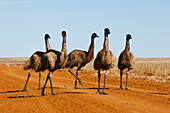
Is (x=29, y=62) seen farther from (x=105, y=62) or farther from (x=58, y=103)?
(x=58, y=103)

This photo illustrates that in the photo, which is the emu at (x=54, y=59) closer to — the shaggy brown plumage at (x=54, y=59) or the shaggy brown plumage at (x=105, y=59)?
the shaggy brown plumage at (x=54, y=59)

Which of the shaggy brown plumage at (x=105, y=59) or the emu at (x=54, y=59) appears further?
the shaggy brown plumage at (x=105, y=59)

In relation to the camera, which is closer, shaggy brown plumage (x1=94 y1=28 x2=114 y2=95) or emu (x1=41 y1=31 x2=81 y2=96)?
emu (x1=41 y1=31 x2=81 y2=96)

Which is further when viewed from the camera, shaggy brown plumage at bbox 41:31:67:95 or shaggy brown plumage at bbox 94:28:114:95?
shaggy brown plumage at bbox 94:28:114:95

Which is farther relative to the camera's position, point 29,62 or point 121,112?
point 29,62

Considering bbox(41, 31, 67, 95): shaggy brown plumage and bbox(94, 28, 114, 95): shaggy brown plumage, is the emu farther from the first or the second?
bbox(94, 28, 114, 95): shaggy brown plumage

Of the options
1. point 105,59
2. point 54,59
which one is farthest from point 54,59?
point 105,59

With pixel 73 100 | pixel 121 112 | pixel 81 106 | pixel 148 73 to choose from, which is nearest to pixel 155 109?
pixel 121 112

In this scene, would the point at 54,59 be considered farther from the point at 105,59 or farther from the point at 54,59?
the point at 105,59

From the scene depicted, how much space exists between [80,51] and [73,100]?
24.1 ft

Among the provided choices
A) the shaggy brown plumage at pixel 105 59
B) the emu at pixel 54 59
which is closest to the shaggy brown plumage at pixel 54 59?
the emu at pixel 54 59

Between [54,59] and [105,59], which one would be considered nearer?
[54,59]

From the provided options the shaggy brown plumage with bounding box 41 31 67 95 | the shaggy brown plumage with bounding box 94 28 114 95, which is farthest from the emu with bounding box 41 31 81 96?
the shaggy brown plumage with bounding box 94 28 114 95

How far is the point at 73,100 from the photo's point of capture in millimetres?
12477
